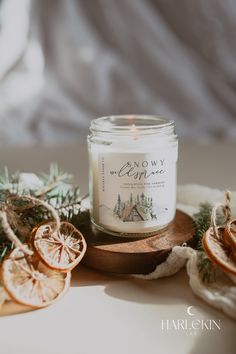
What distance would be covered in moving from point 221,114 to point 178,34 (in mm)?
229

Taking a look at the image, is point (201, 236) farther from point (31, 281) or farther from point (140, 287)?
point (31, 281)

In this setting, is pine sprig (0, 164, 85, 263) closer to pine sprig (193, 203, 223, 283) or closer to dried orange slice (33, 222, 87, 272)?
dried orange slice (33, 222, 87, 272)

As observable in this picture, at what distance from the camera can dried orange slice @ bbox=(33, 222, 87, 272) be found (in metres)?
0.56

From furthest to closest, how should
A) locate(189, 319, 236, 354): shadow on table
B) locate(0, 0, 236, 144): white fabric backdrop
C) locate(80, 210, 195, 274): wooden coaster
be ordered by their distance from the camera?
locate(0, 0, 236, 144): white fabric backdrop < locate(80, 210, 195, 274): wooden coaster < locate(189, 319, 236, 354): shadow on table

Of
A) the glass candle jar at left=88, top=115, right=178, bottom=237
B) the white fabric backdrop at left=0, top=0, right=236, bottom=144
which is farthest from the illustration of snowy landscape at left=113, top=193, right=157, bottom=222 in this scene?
the white fabric backdrop at left=0, top=0, right=236, bottom=144

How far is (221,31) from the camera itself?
123 cm

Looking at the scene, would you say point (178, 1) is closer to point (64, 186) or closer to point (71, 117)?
point (71, 117)

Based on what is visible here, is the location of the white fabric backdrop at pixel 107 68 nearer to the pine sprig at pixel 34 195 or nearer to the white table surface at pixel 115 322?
the pine sprig at pixel 34 195

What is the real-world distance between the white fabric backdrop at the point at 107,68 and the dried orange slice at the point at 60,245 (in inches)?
29.2

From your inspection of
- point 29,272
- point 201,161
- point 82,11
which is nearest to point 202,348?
point 29,272

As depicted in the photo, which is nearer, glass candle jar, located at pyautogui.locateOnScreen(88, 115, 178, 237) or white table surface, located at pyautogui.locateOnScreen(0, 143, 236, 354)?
white table surface, located at pyautogui.locateOnScreen(0, 143, 236, 354)

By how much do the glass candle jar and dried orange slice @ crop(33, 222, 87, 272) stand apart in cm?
5

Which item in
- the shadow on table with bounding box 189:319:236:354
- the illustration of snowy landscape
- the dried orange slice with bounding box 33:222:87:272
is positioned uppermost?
the illustration of snowy landscape

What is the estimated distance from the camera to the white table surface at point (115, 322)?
490 millimetres
